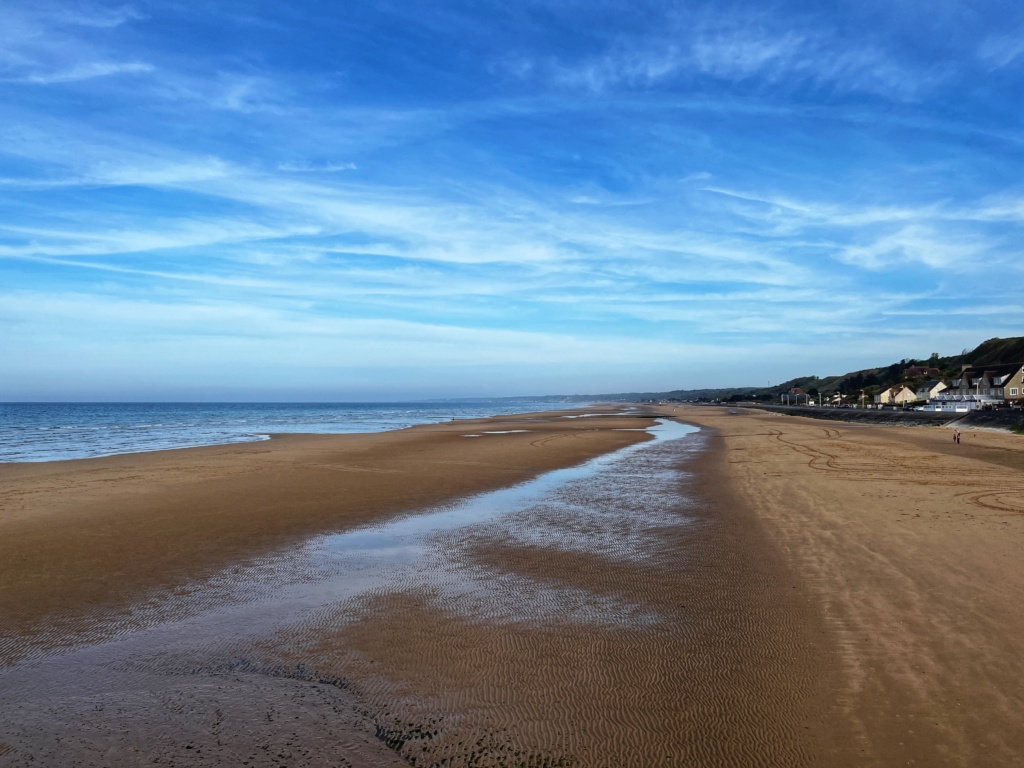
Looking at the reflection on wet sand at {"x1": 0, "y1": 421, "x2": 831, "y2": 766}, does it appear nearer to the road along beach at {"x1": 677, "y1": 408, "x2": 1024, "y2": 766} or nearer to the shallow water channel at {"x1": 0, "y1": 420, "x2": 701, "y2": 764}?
the shallow water channel at {"x1": 0, "y1": 420, "x2": 701, "y2": 764}

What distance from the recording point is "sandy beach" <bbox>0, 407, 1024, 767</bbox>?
4.37 metres

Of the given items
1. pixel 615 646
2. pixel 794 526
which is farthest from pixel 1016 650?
pixel 794 526

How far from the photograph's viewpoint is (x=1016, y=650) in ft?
18.4

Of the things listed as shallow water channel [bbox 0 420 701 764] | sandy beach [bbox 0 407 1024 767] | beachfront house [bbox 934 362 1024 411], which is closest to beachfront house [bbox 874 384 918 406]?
beachfront house [bbox 934 362 1024 411]

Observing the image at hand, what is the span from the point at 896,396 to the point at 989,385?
1740 cm

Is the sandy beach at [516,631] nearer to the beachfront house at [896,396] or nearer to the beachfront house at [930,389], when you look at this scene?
the beachfront house at [896,396]

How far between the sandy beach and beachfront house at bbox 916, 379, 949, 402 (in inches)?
3886

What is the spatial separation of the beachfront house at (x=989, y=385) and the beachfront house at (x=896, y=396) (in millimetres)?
5486

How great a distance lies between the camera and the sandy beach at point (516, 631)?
172 inches

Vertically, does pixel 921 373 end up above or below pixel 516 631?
above

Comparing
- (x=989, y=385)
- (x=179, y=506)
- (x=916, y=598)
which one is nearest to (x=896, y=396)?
(x=989, y=385)

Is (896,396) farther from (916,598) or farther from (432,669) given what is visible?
(432,669)

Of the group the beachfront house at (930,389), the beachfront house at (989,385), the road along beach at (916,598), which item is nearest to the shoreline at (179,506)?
the road along beach at (916,598)

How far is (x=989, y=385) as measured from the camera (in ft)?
261
